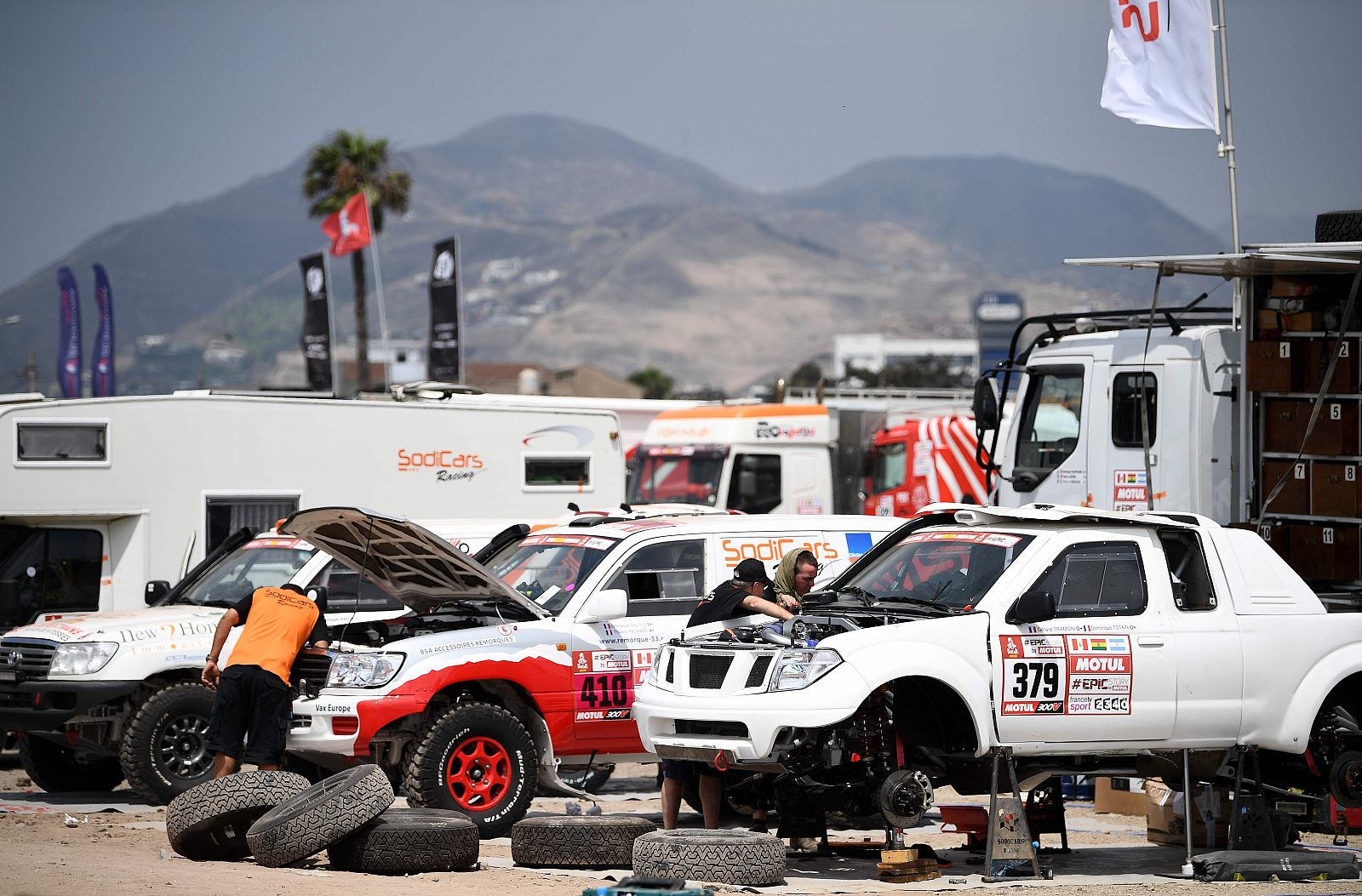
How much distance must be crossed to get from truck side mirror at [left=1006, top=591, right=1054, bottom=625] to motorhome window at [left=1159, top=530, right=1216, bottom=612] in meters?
1.00

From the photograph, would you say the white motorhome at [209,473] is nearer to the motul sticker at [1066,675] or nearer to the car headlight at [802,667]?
the car headlight at [802,667]

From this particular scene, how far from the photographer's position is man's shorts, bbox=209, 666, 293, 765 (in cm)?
995

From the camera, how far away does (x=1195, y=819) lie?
32.1ft

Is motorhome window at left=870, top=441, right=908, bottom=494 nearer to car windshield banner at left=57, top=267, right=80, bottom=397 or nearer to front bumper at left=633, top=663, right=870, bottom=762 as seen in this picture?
front bumper at left=633, top=663, right=870, bottom=762

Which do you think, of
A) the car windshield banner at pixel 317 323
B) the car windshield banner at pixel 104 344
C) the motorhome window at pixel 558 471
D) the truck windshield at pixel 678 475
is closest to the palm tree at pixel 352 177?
the car windshield banner at pixel 104 344

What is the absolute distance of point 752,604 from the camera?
378 inches

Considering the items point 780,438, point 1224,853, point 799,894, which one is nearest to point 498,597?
point 799,894

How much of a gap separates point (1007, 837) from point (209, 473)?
9854 millimetres

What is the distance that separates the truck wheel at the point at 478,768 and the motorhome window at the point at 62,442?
22.7 ft

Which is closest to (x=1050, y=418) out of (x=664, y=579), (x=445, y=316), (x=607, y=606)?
(x=664, y=579)

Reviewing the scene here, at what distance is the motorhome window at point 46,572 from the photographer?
48.5ft

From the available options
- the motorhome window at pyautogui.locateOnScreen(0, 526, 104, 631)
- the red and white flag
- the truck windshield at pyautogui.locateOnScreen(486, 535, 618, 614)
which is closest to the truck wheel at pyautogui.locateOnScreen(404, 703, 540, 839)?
the truck windshield at pyautogui.locateOnScreen(486, 535, 618, 614)

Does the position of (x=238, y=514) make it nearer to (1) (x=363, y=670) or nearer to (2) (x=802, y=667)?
(1) (x=363, y=670)

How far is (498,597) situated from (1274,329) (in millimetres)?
6503
